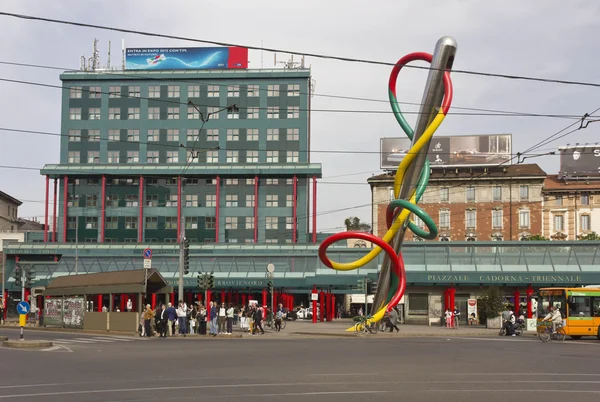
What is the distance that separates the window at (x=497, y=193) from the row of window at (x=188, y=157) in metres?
24.9

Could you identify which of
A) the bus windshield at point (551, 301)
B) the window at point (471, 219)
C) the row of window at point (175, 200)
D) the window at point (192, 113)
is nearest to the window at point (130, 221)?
the row of window at point (175, 200)

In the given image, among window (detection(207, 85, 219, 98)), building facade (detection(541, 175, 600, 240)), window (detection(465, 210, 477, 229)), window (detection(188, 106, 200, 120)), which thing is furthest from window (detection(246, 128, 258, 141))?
building facade (detection(541, 175, 600, 240))

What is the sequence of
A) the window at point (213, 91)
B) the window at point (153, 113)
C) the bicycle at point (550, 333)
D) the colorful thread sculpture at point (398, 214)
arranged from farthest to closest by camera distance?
the window at point (153, 113)
the window at point (213, 91)
the colorful thread sculpture at point (398, 214)
the bicycle at point (550, 333)

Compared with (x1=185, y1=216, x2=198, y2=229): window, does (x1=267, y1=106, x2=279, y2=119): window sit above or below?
above

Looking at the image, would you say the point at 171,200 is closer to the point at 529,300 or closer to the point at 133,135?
the point at 133,135

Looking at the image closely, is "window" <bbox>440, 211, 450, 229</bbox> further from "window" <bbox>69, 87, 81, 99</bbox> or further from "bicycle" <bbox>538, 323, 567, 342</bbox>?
"bicycle" <bbox>538, 323, 567, 342</bbox>

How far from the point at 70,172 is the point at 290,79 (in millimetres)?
26871

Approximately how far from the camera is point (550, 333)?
35.3 meters

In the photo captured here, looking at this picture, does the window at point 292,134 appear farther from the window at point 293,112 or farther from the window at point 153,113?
the window at point 153,113

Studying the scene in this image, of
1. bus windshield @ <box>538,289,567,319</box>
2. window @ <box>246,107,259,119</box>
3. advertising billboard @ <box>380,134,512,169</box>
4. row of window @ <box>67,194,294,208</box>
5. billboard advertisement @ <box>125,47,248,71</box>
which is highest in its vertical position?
billboard advertisement @ <box>125,47,248,71</box>

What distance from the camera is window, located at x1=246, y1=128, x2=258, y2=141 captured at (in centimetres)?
9281

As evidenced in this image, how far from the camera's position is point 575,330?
3781 centimetres

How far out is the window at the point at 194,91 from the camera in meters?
92.3

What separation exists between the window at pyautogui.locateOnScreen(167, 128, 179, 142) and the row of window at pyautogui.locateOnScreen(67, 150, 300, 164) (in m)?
1.51
